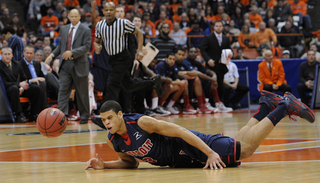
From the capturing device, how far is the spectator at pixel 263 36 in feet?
51.2

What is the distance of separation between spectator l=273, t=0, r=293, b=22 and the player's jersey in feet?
49.7

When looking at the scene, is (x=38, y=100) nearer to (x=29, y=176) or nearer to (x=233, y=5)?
(x=29, y=176)

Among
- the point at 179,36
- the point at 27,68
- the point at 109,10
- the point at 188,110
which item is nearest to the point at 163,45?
the point at 188,110

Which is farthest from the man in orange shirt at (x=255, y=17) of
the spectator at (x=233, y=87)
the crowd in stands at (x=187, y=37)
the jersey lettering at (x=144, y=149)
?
the jersey lettering at (x=144, y=149)

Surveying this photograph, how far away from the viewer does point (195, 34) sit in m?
15.4

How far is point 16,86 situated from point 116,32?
10.4 ft

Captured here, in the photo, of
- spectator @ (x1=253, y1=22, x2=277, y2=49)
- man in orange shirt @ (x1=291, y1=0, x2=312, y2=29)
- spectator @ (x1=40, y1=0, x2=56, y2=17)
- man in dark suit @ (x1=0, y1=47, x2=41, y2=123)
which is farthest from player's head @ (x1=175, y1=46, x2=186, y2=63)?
man in orange shirt @ (x1=291, y1=0, x2=312, y2=29)

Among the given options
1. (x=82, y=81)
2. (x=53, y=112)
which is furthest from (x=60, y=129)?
(x=82, y=81)

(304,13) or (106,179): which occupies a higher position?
(304,13)

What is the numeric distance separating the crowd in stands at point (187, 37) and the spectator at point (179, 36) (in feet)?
0.11

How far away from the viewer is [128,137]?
3.82 meters

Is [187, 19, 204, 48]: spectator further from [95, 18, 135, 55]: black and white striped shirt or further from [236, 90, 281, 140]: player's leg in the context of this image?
[236, 90, 281, 140]: player's leg

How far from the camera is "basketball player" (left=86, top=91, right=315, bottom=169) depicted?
12.1ft

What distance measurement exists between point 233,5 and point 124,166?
50.5ft
